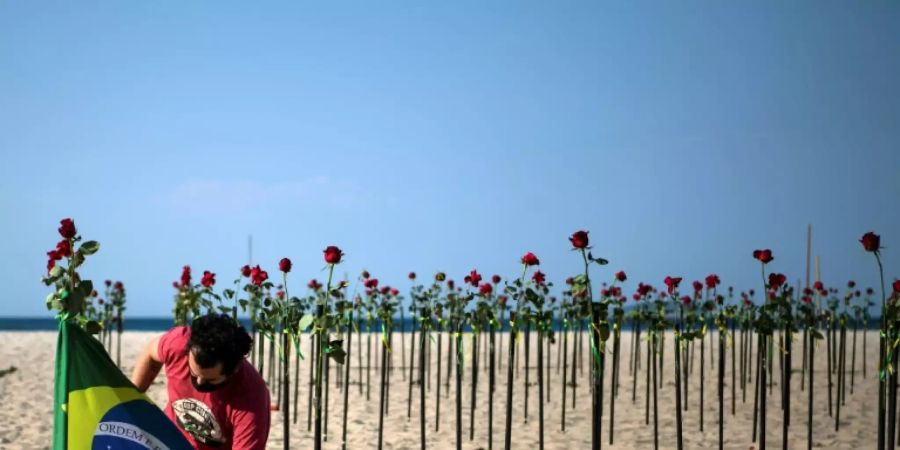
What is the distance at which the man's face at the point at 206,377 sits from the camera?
151 inches

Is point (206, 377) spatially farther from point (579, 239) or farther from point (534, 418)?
point (534, 418)

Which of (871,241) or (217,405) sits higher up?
(871,241)

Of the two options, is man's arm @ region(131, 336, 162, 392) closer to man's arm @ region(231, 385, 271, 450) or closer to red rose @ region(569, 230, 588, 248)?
man's arm @ region(231, 385, 271, 450)

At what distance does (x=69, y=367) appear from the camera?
412cm

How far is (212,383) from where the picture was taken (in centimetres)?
401

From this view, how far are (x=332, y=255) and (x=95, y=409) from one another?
→ 2.75 meters

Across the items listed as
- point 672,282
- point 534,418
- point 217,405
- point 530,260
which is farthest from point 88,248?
point 534,418

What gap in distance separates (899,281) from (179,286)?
12098mm

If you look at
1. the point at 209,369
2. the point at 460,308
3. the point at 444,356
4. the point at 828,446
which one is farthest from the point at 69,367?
the point at 444,356

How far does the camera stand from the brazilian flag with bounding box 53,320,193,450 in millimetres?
4102

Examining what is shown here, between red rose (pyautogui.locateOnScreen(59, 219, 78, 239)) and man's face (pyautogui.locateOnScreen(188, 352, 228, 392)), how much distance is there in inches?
66.9

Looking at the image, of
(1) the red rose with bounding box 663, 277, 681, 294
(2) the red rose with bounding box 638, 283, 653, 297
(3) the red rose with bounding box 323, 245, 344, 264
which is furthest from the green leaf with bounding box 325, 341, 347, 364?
(2) the red rose with bounding box 638, 283, 653, 297

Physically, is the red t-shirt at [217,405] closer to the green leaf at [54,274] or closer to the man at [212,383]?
the man at [212,383]

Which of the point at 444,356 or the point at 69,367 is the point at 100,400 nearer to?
the point at 69,367
